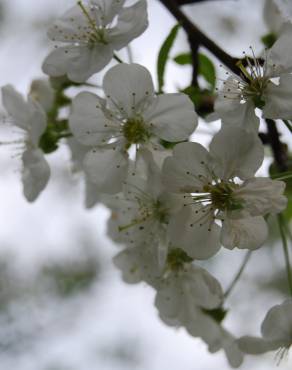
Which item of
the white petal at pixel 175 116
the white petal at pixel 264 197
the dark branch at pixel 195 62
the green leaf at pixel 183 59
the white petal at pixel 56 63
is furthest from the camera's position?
the green leaf at pixel 183 59

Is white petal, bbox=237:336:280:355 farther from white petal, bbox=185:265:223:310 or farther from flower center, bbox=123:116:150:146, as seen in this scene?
flower center, bbox=123:116:150:146

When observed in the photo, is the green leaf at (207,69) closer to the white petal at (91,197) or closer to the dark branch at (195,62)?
the dark branch at (195,62)

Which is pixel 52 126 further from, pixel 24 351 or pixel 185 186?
pixel 24 351

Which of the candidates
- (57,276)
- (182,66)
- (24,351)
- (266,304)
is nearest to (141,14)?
(182,66)

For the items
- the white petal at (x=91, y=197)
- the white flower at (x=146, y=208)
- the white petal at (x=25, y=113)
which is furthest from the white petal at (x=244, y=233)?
the white petal at (x=91, y=197)

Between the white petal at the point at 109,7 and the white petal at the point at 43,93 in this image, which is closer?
the white petal at the point at 109,7

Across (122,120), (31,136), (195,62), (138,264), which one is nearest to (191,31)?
(195,62)
